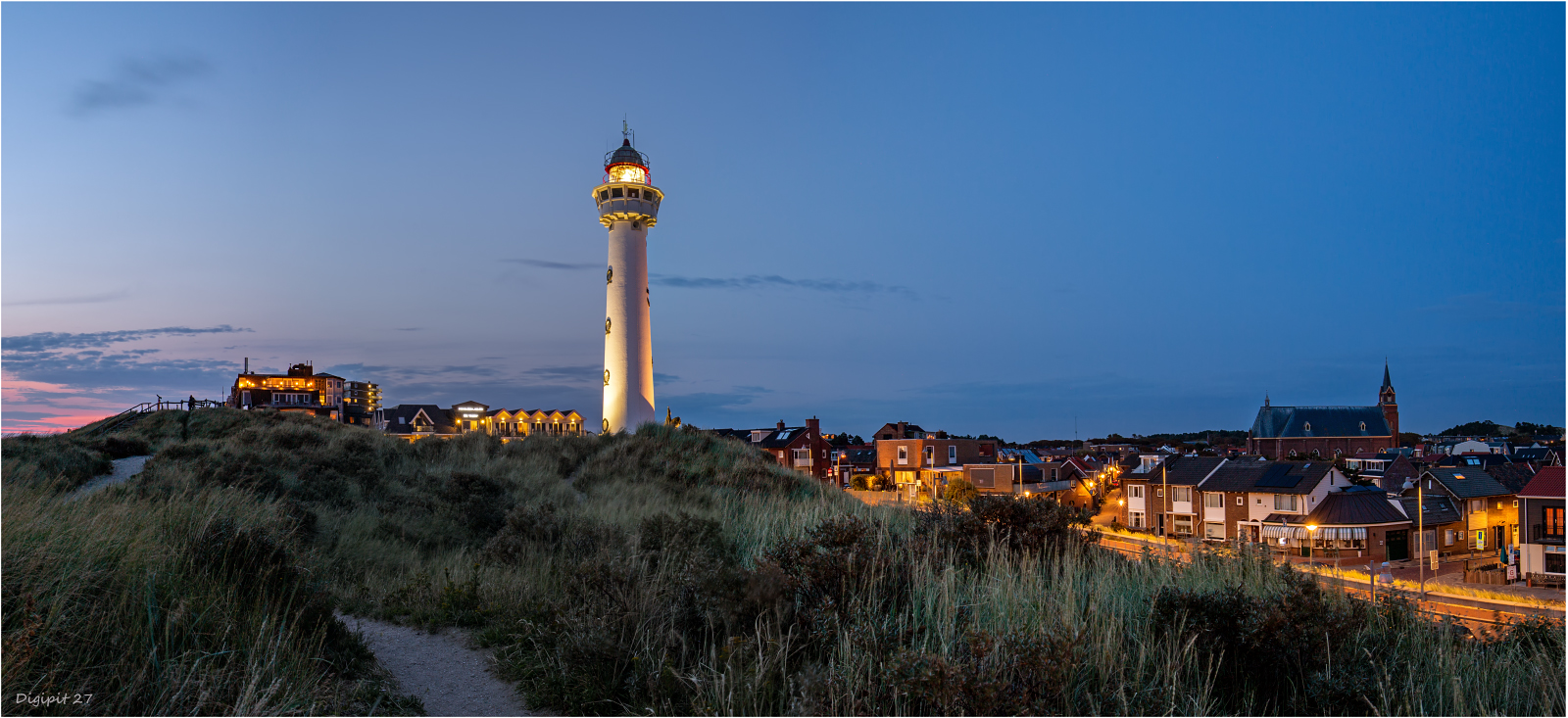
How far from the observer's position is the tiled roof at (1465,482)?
4338 centimetres

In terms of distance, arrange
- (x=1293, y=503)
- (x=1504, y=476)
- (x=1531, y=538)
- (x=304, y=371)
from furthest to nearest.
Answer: (x=304, y=371) → (x=1504, y=476) → (x=1293, y=503) → (x=1531, y=538)

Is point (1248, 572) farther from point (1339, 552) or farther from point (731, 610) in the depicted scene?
point (1339, 552)

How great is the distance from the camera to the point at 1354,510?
131ft

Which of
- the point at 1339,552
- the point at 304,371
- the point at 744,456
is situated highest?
the point at 304,371

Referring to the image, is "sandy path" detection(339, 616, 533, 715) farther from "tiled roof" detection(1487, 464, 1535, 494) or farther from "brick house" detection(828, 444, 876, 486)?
"tiled roof" detection(1487, 464, 1535, 494)

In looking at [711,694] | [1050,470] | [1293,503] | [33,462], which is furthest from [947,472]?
[711,694]

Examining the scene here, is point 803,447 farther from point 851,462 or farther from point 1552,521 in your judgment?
point 1552,521

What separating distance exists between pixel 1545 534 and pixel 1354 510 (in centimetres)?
799

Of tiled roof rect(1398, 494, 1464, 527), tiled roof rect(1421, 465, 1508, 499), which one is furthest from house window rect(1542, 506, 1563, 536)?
tiled roof rect(1421, 465, 1508, 499)

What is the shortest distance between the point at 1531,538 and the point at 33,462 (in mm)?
51264

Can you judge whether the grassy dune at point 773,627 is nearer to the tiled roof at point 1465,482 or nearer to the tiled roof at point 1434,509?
the tiled roof at point 1434,509

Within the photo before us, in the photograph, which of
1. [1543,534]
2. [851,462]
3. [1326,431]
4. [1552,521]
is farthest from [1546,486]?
[1326,431]

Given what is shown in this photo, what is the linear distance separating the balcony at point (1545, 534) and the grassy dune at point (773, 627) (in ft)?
114

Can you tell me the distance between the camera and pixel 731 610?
19.0 feet
